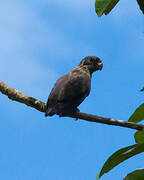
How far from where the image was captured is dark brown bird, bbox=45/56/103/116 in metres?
3.77

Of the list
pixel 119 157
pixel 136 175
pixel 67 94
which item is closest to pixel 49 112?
pixel 67 94

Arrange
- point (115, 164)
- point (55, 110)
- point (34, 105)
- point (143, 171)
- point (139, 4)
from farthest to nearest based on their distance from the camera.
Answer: point (55, 110) → point (34, 105) → point (139, 4) → point (115, 164) → point (143, 171)

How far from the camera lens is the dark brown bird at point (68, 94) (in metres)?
3.77

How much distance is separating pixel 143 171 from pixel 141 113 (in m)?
0.66

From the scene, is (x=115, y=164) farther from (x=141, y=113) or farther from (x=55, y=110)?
(x=55, y=110)

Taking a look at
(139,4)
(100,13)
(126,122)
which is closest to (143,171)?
(126,122)

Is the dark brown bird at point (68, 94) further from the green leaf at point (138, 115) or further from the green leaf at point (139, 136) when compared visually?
the green leaf at point (139, 136)

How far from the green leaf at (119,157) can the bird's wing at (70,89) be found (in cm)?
177

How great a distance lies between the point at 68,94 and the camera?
392 centimetres

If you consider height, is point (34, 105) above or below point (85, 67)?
below

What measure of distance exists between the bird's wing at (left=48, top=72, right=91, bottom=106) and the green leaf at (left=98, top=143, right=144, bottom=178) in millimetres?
1775

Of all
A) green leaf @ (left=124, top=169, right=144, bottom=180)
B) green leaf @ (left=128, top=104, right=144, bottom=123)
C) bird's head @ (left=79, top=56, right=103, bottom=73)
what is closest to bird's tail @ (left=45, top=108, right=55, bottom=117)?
green leaf @ (left=128, top=104, right=144, bottom=123)

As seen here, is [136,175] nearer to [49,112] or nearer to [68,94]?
[49,112]

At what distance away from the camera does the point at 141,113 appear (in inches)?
94.6
